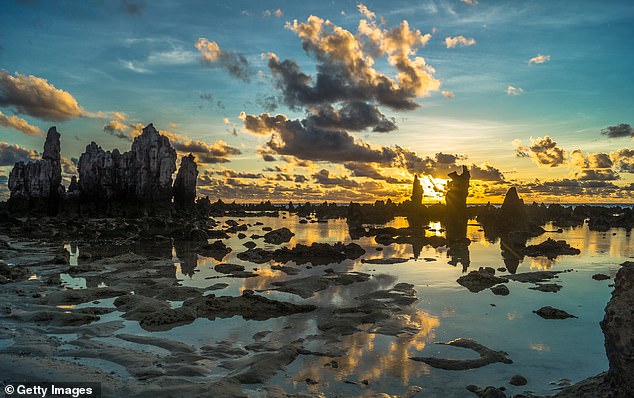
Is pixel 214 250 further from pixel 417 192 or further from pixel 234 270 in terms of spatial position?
pixel 417 192

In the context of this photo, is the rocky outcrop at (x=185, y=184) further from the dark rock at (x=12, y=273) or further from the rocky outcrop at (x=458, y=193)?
the dark rock at (x=12, y=273)

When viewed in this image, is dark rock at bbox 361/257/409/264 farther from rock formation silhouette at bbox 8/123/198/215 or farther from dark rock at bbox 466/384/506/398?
rock formation silhouette at bbox 8/123/198/215

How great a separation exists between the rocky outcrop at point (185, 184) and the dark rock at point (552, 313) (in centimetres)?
10042

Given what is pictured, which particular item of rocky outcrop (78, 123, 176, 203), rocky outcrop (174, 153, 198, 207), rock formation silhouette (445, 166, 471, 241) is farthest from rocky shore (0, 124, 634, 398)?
rock formation silhouette (445, 166, 471, 241)

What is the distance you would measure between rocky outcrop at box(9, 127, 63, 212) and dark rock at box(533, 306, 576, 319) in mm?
105516

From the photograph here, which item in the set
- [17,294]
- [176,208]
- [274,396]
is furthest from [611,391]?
[176,208]

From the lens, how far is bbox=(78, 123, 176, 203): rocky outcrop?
104m

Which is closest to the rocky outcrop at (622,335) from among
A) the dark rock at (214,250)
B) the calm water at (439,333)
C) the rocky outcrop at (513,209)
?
the calm water at (439,333)

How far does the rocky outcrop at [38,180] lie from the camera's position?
325 ft

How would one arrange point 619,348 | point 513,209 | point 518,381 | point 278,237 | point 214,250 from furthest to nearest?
point 513,209 → point 278,237 → point 214,250 → point 518,381 → point 619,348

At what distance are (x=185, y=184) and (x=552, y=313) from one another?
340ft

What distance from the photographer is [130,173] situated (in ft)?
348

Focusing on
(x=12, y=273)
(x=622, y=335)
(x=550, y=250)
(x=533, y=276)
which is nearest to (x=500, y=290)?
(x=533, y=276)

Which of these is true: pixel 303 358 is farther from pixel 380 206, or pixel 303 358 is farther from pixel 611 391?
pixel 380 206
